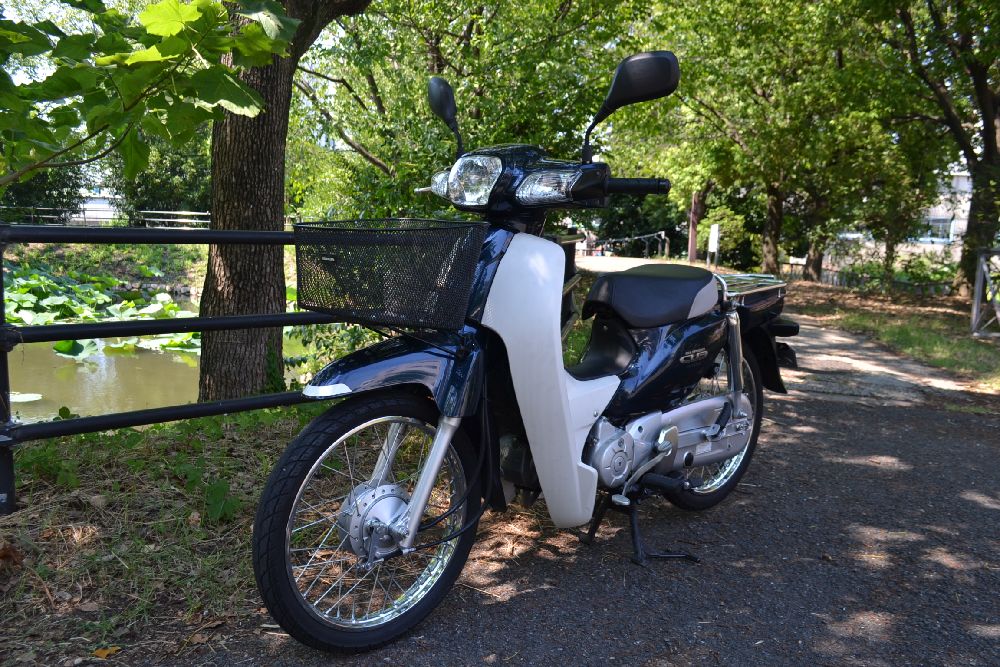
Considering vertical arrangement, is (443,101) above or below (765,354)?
above

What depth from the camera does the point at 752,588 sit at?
10.5 feet

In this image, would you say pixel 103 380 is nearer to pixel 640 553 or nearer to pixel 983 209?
pixel 640 553

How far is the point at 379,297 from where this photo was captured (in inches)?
99.9

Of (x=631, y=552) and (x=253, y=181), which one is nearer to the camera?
(x=631, y=552)

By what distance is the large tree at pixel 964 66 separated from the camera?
12.4 metres

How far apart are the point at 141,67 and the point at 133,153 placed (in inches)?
19.2

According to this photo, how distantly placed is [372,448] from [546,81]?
8907 millimetres

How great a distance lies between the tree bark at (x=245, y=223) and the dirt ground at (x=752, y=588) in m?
2.19

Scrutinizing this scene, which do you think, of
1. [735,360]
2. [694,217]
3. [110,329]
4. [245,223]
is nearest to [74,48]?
[110,329]

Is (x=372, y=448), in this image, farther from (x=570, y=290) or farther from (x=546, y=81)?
(x=546, y=81)

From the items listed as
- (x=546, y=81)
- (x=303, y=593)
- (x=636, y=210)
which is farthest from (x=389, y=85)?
(x=636, y=210)

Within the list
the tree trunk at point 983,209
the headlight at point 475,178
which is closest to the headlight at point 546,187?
the headlight at point 475,178

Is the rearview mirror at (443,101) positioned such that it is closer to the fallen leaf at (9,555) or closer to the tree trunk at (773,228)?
the fallen leaf at (9,555)

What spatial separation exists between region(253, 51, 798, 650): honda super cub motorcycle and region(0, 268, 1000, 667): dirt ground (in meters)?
0.21
